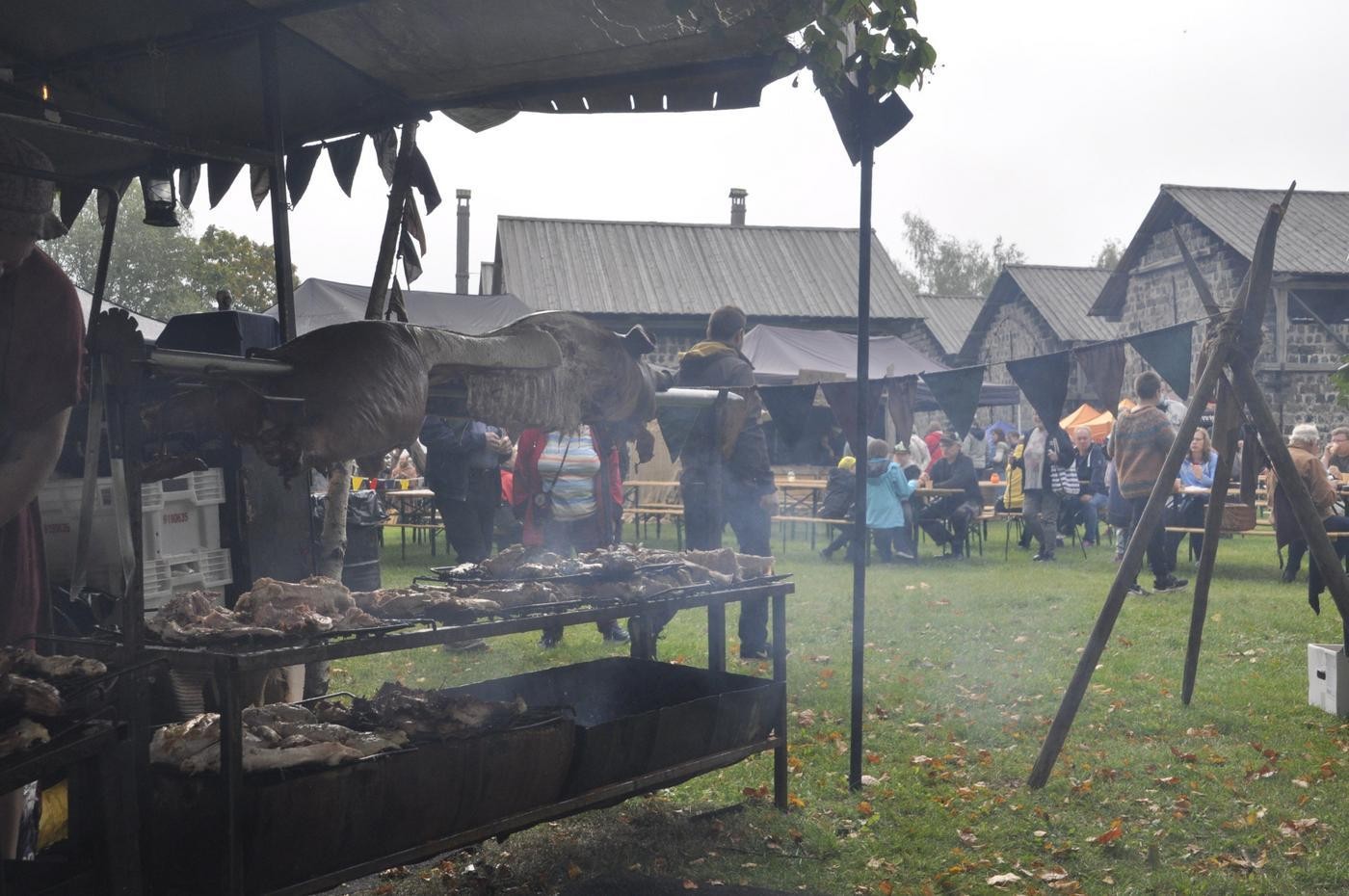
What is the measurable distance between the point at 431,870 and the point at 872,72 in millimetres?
3770

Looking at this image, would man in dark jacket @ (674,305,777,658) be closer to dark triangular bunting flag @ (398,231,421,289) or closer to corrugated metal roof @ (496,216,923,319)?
dark triangular bunting flag @ (398,231,421,289)

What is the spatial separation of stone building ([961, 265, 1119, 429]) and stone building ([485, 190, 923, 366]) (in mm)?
6164

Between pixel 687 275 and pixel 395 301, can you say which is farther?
pixel 687 275

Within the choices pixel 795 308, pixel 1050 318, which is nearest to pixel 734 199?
pixel 795 308

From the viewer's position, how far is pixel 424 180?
6008 millimetres

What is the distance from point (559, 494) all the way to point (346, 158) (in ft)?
11.3

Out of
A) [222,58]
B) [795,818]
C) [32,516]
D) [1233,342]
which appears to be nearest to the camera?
[32,516]

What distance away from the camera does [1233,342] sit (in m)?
6.16

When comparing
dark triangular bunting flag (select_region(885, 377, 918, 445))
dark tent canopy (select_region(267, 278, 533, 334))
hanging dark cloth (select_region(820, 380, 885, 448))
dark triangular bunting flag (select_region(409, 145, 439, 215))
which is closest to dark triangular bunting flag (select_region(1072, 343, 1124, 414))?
dark triangular bunting flag (select_region(885, 377, 918, 445))

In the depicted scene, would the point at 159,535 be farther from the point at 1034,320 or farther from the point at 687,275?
the point at 1034,320

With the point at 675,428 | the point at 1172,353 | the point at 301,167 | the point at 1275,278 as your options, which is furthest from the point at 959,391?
the point at 1275,278

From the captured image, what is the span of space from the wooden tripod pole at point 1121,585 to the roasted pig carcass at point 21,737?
15.3 feet

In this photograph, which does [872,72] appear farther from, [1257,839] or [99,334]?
[1257,839]

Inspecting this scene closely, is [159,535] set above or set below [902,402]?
below
